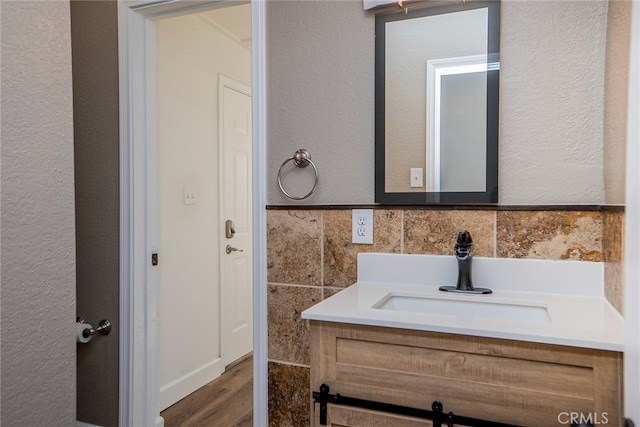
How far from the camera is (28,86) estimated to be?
1.14m

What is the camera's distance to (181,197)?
2.54 metres

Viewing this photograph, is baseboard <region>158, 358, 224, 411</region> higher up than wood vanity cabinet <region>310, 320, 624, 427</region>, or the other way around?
wood vanity cabinet <region>310, 320, 624, 427</region>

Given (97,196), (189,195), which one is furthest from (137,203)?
(189,195)

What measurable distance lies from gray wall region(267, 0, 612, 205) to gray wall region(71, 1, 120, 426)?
32.5 inches

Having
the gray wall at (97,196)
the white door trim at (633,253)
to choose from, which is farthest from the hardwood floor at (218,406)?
the white door trim at (633,253)

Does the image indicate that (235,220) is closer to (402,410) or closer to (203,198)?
(203,198)

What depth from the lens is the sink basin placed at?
1.13m

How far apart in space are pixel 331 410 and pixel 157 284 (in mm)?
1296

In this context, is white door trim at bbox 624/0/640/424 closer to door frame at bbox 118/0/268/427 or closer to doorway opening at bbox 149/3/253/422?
door frame at bbox 118/0/268/427

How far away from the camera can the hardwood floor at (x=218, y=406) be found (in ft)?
7.38

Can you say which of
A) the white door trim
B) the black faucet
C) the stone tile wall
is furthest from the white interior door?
the white door trim

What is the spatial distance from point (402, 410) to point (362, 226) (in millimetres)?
659

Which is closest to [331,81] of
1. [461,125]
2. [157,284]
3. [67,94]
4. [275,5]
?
[275,5]

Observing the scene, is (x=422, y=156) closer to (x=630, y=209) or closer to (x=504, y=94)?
(x=504, y=94)
